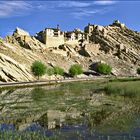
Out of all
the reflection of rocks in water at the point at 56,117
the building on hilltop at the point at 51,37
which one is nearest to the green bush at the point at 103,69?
the building on hilltop at the point at 51,37

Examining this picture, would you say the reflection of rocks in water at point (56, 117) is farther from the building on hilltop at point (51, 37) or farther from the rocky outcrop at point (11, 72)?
the building on hilltop at point (51, 37)

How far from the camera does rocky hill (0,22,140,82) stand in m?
104

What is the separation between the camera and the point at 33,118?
3281 cm

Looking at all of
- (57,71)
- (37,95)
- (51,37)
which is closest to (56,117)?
(37,95)

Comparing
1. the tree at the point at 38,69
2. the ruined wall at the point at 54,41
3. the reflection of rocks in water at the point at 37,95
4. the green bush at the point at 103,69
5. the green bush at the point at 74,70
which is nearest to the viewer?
the reflection of rocks in water at the point at 37,95

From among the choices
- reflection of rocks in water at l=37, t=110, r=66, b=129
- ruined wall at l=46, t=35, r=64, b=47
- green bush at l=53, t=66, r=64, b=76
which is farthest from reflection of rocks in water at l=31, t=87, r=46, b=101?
ruined wall at l=46, t=35, r=64, b=47

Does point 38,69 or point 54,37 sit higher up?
point 54,37

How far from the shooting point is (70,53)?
150750 millimetres

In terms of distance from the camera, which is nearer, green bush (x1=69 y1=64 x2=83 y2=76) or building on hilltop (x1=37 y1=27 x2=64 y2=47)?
green bush (x1=69 y1=64 x2=83 y2=76)

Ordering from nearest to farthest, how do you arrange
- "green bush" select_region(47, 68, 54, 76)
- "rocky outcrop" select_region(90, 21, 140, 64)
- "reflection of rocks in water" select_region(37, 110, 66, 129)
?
1. "reflection of rocks in water" select_region(37, 110, 66, 129)
2. "green bush" select_region(47, 68, 54, 76)
3. "rocky outcrop" select_region(90, 21, 140, 64)

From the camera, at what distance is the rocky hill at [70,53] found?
104375 millimetres

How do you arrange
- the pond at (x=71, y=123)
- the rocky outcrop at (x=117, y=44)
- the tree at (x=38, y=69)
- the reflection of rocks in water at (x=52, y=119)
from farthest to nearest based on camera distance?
the rocky outcrop at (x=117, y=44) → the tree at (x=38, y=69) → the reflection of rocks in water at (x=52, y=119) → the pond at (x=71, y=123)

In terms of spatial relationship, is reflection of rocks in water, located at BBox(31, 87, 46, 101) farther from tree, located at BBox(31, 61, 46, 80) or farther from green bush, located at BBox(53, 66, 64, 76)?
green bush, located at BBox(53, 66, 64, 76)

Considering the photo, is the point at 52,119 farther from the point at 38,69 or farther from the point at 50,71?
the point at 50,71
